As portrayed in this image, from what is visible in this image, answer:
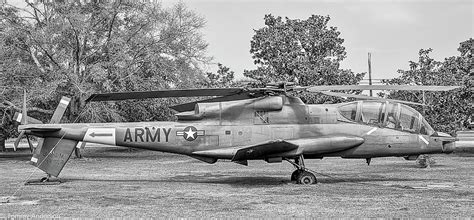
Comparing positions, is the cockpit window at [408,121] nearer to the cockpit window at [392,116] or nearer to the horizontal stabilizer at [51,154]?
the cockpit window at [392,116]

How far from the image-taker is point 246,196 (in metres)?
14.3

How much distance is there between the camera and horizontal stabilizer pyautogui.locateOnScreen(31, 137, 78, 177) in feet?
56.7

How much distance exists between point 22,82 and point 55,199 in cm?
2007

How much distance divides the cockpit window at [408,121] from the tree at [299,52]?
20.2m

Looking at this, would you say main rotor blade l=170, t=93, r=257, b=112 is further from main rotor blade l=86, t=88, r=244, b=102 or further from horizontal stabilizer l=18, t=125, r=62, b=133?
horizontal stabilizer l=18, t=125, r=62, b=133

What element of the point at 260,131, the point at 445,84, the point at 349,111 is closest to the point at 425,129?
the point at 349,111

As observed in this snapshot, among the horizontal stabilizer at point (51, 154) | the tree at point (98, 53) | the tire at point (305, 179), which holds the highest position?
the tree at point (98, 53)

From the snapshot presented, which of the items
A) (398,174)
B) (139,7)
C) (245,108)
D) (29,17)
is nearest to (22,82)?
(29,17)

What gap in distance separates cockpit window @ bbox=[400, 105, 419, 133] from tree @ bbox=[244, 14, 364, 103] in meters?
20.2

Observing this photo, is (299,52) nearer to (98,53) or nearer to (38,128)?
(98,53)

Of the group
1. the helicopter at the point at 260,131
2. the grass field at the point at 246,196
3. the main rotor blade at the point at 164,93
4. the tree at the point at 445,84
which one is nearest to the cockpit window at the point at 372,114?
the helicopter at the point at 260,131

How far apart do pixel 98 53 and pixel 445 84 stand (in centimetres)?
2014

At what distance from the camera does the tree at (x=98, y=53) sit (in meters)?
31.2

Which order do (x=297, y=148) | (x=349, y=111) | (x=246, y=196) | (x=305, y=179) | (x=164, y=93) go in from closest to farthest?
(x=246, y=196)
(x=164, y=93)
(x=297, y=148)
(x=305, y=179)
(x=349, y=111)
